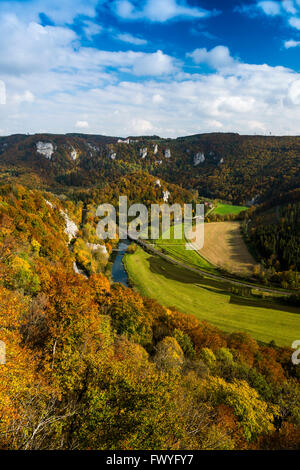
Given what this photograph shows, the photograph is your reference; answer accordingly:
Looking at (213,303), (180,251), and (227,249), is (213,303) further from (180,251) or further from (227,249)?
(227,249)

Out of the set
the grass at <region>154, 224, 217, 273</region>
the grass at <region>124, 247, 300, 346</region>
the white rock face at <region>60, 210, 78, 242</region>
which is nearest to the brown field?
the grass at <region>154, 224, 217, 273</region>

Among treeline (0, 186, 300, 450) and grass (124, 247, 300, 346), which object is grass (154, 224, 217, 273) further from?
treeline (0, 186, 300, 450)

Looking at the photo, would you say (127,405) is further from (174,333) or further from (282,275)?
(282,275)

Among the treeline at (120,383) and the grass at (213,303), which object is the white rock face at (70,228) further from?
the treeline at (120,383)

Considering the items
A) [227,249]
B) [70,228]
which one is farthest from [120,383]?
[227,249]

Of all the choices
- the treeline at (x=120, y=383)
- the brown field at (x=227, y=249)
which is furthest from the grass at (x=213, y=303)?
the brown field at (x=227, y=249)
